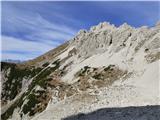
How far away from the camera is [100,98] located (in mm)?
40469

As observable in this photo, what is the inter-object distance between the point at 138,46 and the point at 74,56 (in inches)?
997

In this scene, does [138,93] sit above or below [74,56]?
below

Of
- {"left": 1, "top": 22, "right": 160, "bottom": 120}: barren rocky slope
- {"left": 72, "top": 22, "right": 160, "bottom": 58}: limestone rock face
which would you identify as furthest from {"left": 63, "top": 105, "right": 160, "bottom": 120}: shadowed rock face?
{"left": 72, "top": 22, "right": 160, "bottom": 58}: limestone rock face

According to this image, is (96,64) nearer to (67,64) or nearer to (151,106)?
(67,64)

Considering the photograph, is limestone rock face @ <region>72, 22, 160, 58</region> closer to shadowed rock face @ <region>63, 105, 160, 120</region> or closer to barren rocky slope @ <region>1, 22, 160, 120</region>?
barren rocky slope @ <region>1, 22, 160, 120</region>

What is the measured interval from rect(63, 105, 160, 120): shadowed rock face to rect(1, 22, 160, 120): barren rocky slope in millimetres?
95

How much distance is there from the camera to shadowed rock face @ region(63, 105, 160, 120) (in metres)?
30.6

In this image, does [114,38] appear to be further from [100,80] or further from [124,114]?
[124,114]

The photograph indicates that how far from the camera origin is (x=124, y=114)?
32312mm

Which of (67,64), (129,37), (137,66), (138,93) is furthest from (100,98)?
(67,64)

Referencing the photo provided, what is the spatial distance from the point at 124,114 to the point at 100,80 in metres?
21.3

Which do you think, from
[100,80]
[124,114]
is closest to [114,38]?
[100,80]

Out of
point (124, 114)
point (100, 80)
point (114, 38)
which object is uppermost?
point (114, 38)

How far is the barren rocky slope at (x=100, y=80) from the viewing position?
38469mm
